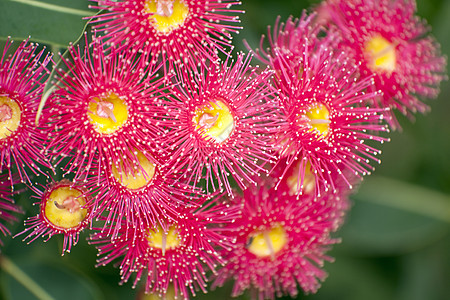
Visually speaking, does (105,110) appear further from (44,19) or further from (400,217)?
Result: (400,217)

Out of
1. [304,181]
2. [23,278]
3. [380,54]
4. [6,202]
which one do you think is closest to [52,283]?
[23,278]

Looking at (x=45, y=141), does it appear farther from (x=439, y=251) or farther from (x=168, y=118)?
(x=439, y=251)

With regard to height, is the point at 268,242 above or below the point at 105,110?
below

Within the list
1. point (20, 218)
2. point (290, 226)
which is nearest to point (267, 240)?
point (290, 226)

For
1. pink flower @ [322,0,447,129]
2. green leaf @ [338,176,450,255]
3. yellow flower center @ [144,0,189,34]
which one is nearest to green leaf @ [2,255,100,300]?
yellow flower center @ [144,0,189,34]

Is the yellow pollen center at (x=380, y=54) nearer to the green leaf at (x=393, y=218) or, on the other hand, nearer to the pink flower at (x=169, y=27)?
the pink flower at (x=169, y=27)

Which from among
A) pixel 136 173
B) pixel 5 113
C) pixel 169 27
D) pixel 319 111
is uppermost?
pixel 169 27

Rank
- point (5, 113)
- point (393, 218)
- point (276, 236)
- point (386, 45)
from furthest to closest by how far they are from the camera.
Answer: point (393, 218), point (386, 45), point (276, 236), point (5, 113)
